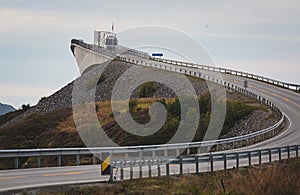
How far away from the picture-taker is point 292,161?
93.1 feet

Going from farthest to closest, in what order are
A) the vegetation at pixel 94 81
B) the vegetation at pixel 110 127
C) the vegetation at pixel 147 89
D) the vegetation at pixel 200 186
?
the vegetation at pixel 94 81 < the vegetation at pixel 147 89 < the vegetation at pixel 110 127 < the vegetation at pixel 200 186

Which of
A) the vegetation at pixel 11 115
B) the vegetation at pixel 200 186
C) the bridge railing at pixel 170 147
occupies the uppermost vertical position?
the vegetation at pixel 200 186

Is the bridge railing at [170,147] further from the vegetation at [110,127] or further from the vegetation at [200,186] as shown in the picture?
the vegetation at [110,127]

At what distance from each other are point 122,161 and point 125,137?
33683 mm

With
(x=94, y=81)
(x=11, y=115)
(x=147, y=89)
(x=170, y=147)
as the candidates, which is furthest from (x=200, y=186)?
(x=94, y=81)

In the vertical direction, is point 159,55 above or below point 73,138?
above

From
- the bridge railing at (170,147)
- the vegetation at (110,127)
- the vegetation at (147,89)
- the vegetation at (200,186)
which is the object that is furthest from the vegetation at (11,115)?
the vegetation at (200,186)

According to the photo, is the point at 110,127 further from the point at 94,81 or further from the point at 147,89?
the point at 94,81

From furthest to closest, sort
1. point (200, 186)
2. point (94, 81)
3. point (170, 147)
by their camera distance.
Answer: point (94, 81) → point (170, 147) → point (200, 186)

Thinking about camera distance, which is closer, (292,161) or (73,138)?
(292,161)

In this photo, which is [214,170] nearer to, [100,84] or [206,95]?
[206,95]

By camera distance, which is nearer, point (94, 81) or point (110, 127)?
point (110, 127)

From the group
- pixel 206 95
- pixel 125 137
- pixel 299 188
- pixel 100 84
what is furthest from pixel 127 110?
pixel 299 188

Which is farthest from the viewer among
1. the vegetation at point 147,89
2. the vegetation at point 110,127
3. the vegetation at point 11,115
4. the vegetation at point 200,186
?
the vegetation at point 11,115
